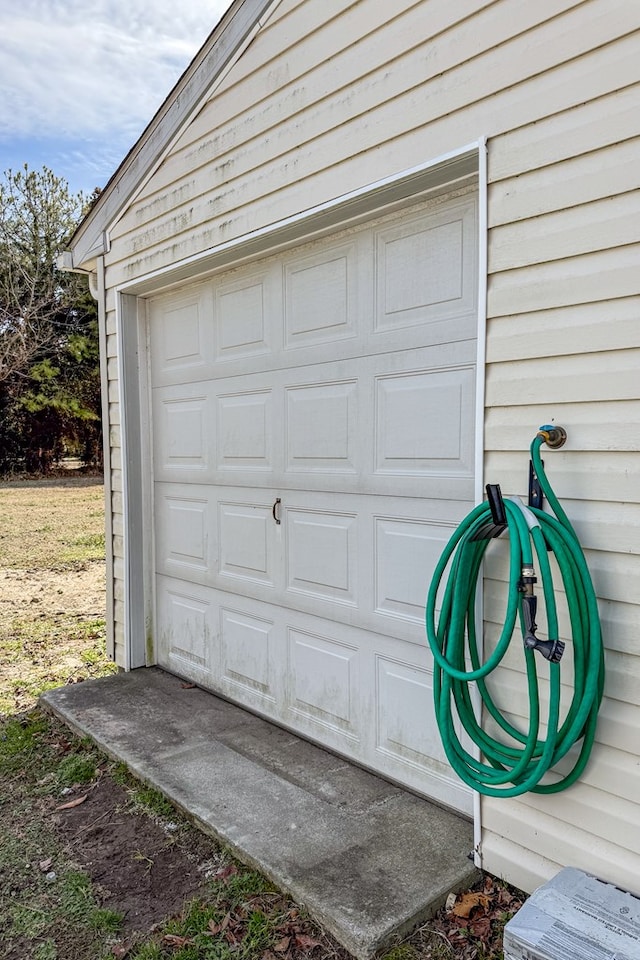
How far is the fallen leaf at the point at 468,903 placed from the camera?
6.27 ft

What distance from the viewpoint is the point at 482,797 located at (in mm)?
2074

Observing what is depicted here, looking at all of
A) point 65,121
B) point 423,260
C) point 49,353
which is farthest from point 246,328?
point 49,353

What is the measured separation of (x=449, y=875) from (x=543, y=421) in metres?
1.38

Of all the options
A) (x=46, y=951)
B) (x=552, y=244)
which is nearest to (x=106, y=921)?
(x=46, y=951)

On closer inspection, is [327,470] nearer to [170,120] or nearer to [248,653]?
[248,653]

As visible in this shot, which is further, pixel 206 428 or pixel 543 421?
pixel 206 428

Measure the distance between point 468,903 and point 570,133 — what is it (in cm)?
217

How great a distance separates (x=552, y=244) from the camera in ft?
6.03

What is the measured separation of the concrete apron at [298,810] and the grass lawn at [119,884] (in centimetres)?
6

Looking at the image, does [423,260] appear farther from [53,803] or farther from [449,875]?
[53,803]

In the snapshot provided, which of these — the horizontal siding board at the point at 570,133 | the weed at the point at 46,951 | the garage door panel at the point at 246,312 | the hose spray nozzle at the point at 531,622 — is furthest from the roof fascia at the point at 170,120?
the weed at the point at 46,951

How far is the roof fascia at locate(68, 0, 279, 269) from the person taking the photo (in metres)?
2.86

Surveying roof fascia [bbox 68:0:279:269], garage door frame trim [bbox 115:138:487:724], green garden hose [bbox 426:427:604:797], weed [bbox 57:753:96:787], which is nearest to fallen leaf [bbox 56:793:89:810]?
weed [bbox 57:753:96:787]

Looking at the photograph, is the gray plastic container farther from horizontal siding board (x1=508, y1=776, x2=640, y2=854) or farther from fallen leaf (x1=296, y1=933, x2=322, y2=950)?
fallen leaf (x1=296, y1=933, x2=322, y2=950)
